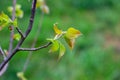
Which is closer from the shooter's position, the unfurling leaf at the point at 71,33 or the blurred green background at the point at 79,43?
the unfurling leaf at the point at 71,33

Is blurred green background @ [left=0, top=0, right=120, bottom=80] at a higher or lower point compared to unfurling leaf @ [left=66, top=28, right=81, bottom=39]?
lower

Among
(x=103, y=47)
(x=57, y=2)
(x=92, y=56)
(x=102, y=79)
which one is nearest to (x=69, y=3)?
(x=57, y=2)

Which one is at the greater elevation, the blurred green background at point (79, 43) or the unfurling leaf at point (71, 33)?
the unfurling leaf at point (71, 33)

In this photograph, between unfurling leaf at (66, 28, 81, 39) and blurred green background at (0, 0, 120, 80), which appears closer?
unfurling leaf at (66, 28, 81, 39)

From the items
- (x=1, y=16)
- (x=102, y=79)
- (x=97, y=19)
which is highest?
(x=1, y=16)

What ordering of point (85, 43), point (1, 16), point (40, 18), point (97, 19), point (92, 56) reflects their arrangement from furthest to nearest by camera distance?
1. point (97, 19)
2. point (40, 18)
3. point (85, 43)
4. point (92, 56)
5. point (1, 16)

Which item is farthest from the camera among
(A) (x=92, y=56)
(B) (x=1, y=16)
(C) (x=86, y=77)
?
(A) (x=92, y=56)

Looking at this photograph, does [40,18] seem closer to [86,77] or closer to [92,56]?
[92,56]

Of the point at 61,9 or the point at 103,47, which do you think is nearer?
the point at 103,47
